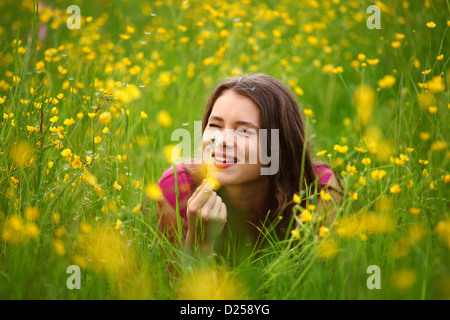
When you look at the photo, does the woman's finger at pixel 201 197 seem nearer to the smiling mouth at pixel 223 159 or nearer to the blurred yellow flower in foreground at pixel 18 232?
the smiling mouth at pixel 223 159

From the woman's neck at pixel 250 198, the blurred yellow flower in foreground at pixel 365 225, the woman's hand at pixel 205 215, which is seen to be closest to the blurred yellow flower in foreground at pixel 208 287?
the woman's hand at pixel 205 215

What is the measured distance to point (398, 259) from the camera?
152cm

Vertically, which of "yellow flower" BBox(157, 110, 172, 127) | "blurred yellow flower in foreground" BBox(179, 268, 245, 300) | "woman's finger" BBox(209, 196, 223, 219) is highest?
"yellow flower" BBox(157, 110, 172, 127)

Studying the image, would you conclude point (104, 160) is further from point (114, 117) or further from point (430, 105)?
point (430, 105)

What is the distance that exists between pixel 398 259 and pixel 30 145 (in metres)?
1.37

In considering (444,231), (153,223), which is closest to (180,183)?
(153,223)

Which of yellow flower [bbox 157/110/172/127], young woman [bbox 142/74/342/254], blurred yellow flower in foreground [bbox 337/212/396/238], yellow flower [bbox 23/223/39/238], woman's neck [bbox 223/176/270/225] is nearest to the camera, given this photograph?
yellow flower [bbox 23/223/39/238]

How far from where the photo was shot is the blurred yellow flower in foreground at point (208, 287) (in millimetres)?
1479

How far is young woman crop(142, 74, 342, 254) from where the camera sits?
1.83 m

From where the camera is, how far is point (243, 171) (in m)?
1.90

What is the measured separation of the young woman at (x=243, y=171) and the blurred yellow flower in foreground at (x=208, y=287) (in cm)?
20

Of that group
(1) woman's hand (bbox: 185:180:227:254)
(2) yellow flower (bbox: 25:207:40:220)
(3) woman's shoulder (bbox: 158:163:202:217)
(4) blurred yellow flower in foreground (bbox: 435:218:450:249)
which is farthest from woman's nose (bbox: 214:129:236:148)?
(4) blurred yellow flower in foreground (bbox: 435:218:450:249)

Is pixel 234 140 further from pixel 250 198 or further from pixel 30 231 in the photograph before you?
pixel 30 231

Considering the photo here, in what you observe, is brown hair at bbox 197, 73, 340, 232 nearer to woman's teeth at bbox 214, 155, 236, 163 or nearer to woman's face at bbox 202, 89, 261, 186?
woman's face at bbox 202, 89, 261, 186
